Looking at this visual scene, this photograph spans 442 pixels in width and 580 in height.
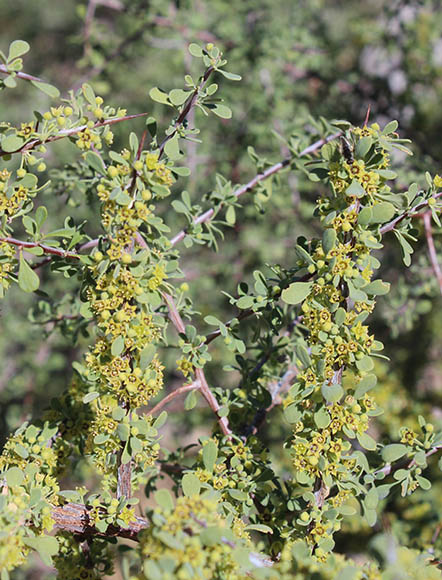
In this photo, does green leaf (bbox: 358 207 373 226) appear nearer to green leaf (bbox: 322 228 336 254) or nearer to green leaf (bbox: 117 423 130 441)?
green leaf (bbox: 322 228 336 254)

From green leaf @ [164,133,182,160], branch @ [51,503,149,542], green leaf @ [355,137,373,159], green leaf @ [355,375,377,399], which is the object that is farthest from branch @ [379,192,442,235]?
branch @ [51,503,149,542]

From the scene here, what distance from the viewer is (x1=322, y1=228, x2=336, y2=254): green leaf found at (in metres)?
0.76

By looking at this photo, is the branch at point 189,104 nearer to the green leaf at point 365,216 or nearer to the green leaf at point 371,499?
the green leaf at point 365,216

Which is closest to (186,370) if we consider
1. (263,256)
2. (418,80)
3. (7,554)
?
(7,554)

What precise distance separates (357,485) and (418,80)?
164 centimetres

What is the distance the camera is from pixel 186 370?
0.91 meters

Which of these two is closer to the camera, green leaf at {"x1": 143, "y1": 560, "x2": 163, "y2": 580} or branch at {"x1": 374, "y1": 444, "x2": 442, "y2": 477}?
green leaf at {"x1": 143, "y1": 560, "x2": 163, "y2": 580}

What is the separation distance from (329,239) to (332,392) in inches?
8.1

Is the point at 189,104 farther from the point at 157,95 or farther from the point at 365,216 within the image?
the point at 365,216

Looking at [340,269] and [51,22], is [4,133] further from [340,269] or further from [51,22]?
[51,22]

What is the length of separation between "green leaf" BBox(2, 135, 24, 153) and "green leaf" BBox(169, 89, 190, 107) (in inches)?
8.7

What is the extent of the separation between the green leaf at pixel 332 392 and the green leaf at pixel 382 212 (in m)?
0.23

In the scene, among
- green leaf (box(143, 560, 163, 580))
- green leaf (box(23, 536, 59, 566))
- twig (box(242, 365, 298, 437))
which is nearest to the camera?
green leaf (box(143, 560, 163, 580))

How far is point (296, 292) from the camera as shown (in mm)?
787
